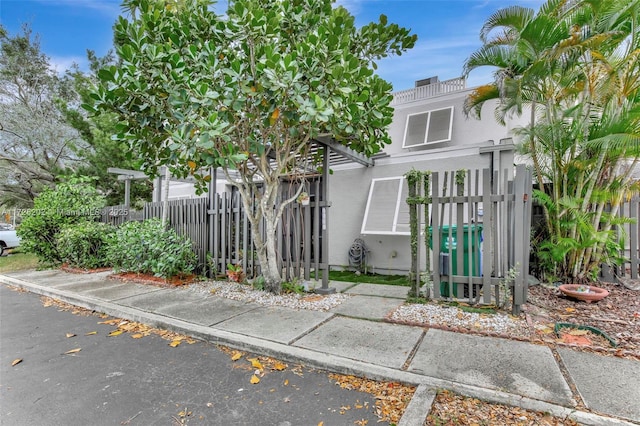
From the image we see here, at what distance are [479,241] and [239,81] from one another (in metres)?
3.89

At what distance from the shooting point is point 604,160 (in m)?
5.23

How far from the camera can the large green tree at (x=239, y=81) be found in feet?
12.5

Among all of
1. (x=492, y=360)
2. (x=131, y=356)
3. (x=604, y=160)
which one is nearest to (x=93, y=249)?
(x=131, y=356)

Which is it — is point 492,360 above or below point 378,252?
below

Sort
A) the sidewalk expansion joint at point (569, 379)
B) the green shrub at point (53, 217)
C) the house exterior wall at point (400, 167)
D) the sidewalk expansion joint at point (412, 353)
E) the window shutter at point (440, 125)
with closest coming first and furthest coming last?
the sidewalk expansion joint at point (569, 379)
the sidewalk expansion joint at point (412, 353)
the house exterior wall at point (400, 167)
the green shrub at point (53, 217)
the window shutter at point (440, 125)

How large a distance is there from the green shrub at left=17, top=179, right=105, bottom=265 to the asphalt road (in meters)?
5.94

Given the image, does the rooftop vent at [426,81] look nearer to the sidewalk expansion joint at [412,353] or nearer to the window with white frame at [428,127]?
the window with white frame at [428,127]

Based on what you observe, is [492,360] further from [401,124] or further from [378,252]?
[401,124]

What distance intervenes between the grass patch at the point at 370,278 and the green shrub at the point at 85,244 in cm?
578

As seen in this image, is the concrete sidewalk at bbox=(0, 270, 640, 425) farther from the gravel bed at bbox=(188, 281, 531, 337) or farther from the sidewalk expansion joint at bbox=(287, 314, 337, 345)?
the gravel bed at bbox=(188, 281, 531, 337)

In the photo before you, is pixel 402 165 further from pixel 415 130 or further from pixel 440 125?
pixel 440 125

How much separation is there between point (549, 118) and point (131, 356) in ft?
24.0

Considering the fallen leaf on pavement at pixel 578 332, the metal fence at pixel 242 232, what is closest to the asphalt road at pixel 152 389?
the metal fence at pixel 242 232

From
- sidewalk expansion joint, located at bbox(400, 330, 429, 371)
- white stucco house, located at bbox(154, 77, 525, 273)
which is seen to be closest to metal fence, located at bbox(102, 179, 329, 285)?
white stucco house, located at bbox(154, 77, 525, 273)
